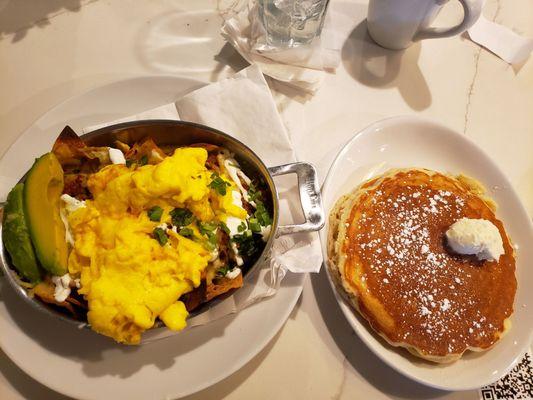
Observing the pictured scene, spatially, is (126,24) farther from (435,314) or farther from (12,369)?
(435,314)

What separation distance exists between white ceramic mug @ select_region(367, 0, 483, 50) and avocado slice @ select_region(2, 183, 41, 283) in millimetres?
1237

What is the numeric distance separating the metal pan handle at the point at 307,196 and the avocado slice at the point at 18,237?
0.58 m

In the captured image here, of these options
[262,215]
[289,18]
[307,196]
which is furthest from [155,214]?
[289,18]

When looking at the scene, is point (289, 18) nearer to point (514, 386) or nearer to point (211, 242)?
point (211, 242)

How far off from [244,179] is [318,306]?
1.45 ft

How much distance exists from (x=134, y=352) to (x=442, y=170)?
112 centimetres

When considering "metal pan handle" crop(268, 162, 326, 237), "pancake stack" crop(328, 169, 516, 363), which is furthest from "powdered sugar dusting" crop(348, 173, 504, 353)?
"metal pan handle" crop(268, 162, 326, 237)

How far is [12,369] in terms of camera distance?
1.07 metres

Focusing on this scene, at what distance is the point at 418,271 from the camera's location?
1.16 meters

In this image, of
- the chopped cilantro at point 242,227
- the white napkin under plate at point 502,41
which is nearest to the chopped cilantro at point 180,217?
the chopped cilantro at point 242,227

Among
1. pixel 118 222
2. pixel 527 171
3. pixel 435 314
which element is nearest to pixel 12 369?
pixel 118 222

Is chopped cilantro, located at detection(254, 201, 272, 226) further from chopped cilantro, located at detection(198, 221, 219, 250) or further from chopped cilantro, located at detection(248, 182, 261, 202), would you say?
chopped cilantro, located at detection(198, 221, 219, 250)

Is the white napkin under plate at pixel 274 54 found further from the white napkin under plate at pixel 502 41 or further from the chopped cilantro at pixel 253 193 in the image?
the white napkin under plate at pixel 502 41

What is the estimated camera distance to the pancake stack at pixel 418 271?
43.6 inches
